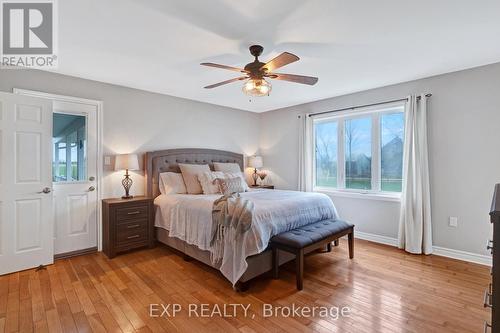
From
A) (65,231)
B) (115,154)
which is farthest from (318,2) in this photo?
(65,231)

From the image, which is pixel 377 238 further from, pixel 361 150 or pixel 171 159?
pixel 171 159

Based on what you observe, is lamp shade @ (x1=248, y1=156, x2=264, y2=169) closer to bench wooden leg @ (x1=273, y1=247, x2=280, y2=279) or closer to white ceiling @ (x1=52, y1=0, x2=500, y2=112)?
white ceiling @ (x1=52, y1=0, x2=500, y2=112)

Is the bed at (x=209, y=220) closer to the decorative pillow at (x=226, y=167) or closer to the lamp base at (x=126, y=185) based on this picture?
the lamp base at (x=126, y=185)

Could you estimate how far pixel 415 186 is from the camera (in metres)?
3.52

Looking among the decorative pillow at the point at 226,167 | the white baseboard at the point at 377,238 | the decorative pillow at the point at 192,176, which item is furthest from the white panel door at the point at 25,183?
the white baseboard at the point at 377,238

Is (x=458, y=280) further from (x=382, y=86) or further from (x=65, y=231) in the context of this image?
(x=65, y=231)

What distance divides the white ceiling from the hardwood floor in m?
2.49

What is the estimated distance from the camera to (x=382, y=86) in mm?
3934

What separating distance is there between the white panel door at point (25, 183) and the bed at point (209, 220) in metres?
1.30

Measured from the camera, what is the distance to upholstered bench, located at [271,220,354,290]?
8.17 ft

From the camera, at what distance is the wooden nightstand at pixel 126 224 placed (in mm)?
3357

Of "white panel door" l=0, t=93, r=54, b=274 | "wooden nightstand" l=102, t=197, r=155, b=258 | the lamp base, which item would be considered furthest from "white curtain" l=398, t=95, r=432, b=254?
"white panel door" l=0, t=93, r=54, b=274

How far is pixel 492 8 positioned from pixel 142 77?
374cm

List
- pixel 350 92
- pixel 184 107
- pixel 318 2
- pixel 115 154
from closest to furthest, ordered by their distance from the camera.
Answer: pixel 318 2 < pixel 115 154 < pixel 350 92 < pixel 184 107
